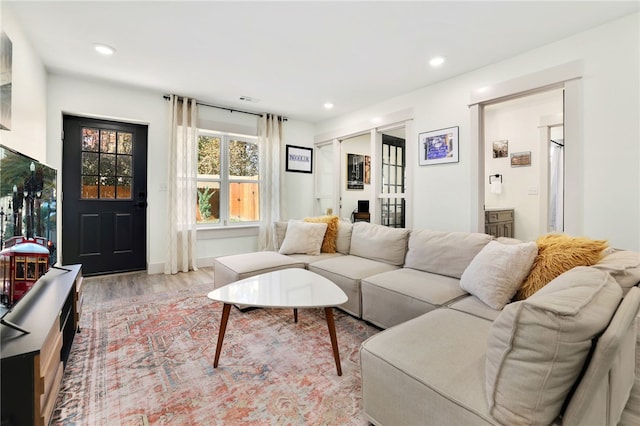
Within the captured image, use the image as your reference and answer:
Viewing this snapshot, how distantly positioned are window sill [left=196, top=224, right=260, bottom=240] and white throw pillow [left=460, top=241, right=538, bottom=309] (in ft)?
12.0

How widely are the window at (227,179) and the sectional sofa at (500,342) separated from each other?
2.98m

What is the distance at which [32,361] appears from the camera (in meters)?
1.11

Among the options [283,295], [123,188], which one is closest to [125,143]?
[123,188]

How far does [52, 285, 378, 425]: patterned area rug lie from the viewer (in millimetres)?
1406

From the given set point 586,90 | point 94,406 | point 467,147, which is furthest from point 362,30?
point 94,406

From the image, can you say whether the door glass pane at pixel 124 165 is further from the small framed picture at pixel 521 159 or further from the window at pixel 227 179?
the small framed picture at pixel 521 159

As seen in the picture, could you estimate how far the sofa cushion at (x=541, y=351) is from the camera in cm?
81

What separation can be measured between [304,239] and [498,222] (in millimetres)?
2821

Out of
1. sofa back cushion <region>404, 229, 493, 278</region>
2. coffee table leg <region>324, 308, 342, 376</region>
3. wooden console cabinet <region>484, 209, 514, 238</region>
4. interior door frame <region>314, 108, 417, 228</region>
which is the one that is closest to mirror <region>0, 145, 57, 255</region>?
coffee table leg <region>324, 308, 342, 376</region>

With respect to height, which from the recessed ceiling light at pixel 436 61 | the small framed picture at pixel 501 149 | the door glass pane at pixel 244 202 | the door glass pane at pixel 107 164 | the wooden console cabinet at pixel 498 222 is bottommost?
the wooden console cabinet at pixel 498 222

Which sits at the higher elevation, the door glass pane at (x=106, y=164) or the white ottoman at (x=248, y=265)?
the door glass pane at (x=106, y=164)

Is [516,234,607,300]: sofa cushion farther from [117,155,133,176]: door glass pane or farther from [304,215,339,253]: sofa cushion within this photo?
[117,155,133,176]: door glass pane

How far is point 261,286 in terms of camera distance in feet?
6.75

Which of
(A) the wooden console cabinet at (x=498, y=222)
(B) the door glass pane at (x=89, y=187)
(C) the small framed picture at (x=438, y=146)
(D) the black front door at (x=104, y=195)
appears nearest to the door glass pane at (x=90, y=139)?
(D) the black front door at (x=104, y=195)
